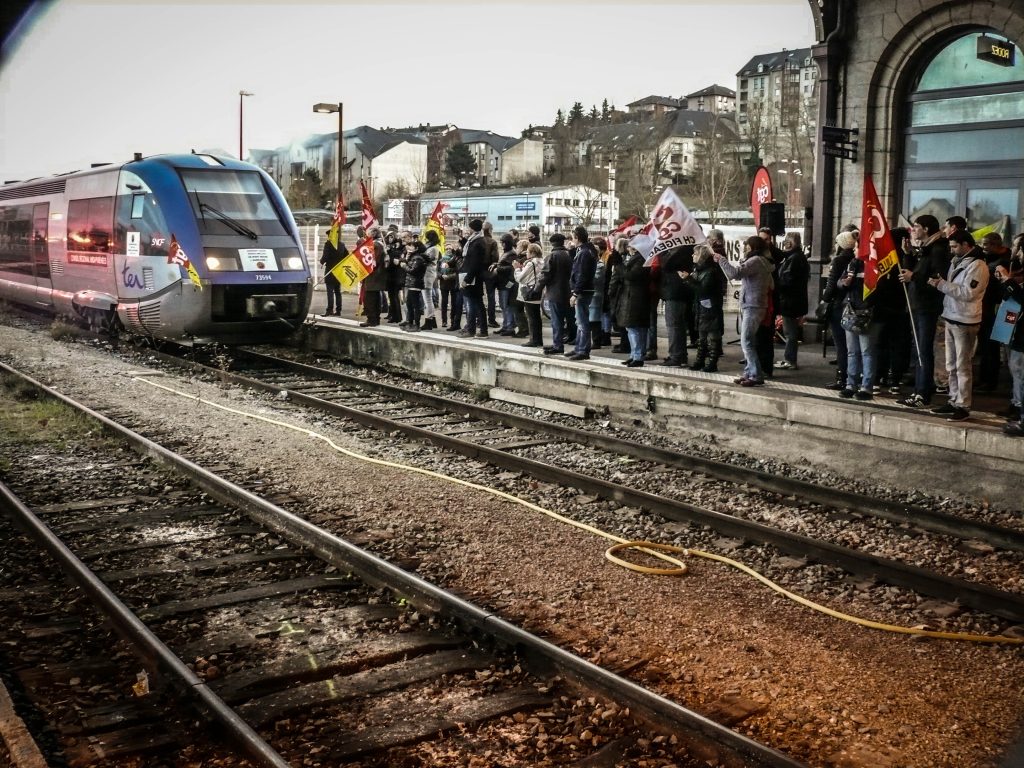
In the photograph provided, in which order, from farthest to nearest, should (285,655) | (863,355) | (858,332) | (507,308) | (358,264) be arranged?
(358,264)
(507,308)
(863,355)
(858,332)
(285,655)

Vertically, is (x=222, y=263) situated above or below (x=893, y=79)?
below

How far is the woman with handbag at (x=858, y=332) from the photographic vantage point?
1083 cm

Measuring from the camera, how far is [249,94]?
4991cm

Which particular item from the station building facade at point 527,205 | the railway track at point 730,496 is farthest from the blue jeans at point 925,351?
the station building facade at point 527,205

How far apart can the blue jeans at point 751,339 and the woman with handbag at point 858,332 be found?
0.98 metres

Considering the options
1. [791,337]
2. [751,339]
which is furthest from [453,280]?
[751,339]

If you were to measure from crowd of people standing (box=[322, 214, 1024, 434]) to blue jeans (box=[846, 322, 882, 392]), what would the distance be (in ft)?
0.04

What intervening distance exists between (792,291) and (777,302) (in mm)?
229

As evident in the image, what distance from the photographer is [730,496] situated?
9.20 metres

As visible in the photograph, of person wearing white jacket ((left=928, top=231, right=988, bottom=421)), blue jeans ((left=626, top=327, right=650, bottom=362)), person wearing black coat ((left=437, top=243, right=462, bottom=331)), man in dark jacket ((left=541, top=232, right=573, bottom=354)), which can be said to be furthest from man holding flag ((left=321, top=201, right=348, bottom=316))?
person wearing white jacket ((left=928, top=231, right=988, bottom=421))

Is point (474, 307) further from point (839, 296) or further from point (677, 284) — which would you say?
point (839, 296)

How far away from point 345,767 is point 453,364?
11.4 metres

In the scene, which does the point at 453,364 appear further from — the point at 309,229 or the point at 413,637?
the point at 309,229

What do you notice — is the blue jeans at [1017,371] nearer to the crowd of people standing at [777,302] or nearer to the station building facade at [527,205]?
the crowd of people standing at [777,302]
